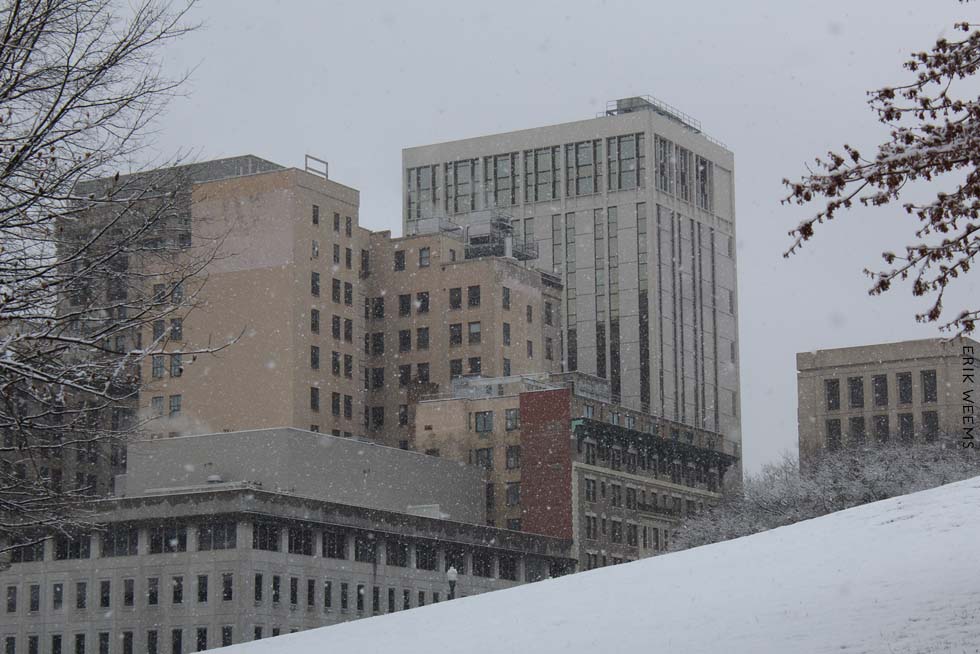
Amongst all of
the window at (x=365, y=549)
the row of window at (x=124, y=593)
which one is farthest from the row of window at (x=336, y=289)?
the row of window at (x=124, y=593)

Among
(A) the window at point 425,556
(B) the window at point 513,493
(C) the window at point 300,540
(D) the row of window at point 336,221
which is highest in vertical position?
(D) the row of window at point 336,221

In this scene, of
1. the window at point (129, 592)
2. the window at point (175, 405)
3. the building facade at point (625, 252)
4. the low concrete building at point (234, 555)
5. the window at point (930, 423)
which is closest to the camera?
the low concrete building at point (234, 555)

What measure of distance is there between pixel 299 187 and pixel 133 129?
103m

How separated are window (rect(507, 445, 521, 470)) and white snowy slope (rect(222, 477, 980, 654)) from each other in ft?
269

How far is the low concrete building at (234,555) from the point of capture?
91.7 metres

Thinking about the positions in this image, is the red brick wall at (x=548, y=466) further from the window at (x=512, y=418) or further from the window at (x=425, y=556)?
the window at (x=425, y=556)

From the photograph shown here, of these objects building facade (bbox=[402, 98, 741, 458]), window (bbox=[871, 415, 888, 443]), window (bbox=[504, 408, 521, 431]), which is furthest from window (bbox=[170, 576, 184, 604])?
building facade (bbox=[402, 98, 741, 458])

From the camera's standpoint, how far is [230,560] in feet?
301

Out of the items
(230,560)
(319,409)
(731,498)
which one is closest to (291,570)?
(230,560)

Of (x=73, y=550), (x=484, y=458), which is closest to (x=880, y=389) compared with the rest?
(x=484, y=458)

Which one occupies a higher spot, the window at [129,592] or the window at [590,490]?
the window at [590,490]

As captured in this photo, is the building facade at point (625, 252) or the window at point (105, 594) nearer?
the window at point (105, 594)

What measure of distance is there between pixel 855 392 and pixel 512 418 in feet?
143

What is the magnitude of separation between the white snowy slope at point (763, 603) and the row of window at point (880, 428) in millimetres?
109278
